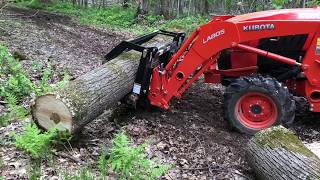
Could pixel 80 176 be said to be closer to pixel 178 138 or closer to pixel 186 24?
pixel 178 138

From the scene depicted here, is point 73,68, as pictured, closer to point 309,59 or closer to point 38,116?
point 38,116

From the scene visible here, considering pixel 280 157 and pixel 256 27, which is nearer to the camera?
pixel 280 157

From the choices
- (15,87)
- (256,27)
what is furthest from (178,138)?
(15,87)

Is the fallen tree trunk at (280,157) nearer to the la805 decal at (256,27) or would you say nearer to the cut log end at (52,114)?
the la805 decal at (256,27)

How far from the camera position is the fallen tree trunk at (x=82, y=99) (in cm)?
593

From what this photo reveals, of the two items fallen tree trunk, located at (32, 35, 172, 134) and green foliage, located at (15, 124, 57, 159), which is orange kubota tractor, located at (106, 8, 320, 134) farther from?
green foliage, located at (15, 124, 57, 159)

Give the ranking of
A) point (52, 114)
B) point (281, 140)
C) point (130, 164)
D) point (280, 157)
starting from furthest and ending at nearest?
point (52, 114), point (281, 140), point (280, 157), point (130, 164)

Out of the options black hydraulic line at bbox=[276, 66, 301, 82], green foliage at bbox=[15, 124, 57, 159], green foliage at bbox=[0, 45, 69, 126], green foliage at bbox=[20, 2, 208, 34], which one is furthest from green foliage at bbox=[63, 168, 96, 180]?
green foliage at bbox=[20, 2, 208, 34]

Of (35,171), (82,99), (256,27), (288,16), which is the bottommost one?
(35,171)

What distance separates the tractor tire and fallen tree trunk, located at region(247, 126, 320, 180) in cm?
136

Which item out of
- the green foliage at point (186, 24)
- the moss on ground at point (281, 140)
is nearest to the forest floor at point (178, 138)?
the moss on ground at point (281, 140)

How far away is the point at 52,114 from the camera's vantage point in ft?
19.6

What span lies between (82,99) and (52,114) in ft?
1.42

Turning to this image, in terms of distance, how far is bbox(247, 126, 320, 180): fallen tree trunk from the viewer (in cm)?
480
